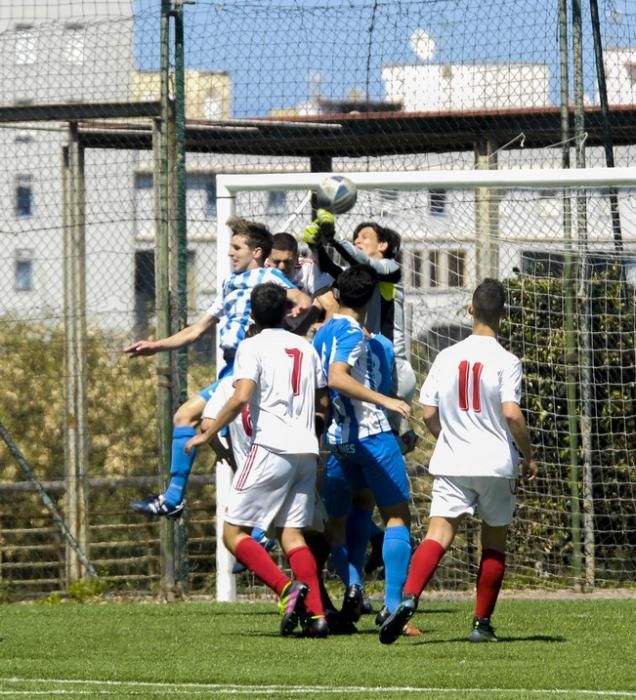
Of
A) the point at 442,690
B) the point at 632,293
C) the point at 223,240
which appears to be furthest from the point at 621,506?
the point at 442,690

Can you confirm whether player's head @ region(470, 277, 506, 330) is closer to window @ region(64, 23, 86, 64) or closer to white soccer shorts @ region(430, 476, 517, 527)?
white soccer shorts @ region(430, 476, 517, 527)

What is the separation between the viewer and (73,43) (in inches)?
502

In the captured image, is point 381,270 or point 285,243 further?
point 285,243

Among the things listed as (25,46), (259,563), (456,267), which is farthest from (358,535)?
(25,46)

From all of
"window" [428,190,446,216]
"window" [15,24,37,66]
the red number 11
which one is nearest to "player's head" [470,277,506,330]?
the red number 11

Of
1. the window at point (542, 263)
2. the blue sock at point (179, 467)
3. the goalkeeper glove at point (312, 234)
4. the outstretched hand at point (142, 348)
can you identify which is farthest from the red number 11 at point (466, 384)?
the window at point (542, 263)

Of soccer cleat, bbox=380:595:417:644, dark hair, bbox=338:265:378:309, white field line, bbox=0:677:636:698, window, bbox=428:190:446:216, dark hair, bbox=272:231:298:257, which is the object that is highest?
window, bbox=428:190:446:216

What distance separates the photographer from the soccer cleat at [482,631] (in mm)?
8039

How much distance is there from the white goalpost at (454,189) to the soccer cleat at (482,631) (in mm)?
3482

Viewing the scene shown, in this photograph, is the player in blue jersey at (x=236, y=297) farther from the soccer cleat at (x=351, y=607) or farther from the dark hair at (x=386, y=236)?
the soccer cleat at (x=351, y=607)

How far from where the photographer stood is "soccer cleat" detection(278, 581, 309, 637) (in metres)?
8.03

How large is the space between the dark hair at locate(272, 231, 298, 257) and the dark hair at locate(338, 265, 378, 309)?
1217mm

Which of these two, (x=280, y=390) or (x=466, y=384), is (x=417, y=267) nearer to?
(x=280, y=390)

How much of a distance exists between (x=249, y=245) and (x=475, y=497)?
7.78ft
